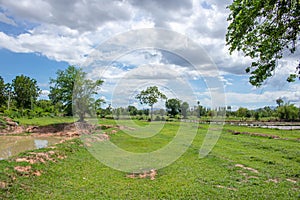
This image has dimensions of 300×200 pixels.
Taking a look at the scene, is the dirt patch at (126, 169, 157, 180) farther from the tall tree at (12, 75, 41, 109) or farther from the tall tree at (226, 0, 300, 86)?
the tall tree at (12, 75, 41, 109)

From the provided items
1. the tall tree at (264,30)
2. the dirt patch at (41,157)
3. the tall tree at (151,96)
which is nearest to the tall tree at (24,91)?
the tall tree at (151,96)

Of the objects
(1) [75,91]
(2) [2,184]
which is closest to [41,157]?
(2) [2,184]

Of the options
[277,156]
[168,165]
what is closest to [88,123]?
[168,165]

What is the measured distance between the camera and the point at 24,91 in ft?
A: 207

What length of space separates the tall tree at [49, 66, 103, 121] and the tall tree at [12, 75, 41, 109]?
34.9m

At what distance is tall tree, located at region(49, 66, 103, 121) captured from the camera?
31.3 metres

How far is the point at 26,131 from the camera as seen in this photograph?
28.6 meters

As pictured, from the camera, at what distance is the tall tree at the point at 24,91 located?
6222 centimetres

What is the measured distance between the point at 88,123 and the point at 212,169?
2354 cm

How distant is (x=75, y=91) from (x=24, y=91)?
131 feet

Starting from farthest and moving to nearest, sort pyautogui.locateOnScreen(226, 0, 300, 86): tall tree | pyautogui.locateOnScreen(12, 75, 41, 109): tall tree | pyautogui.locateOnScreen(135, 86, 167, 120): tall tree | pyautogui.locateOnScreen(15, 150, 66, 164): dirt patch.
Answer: pyautogui.locateOnScreen(12, 75, 41, 109): tall tree
pyautogui.locateOnScreen(135, 86, 167, 120): tall tree
pyautogui.locateOnScreen(15, 150, 66, 164): dirt patch
pyautogui.locateOnScreen(226, 0, 300, 86): tall tree

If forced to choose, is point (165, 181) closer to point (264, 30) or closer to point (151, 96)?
point (264, 30)

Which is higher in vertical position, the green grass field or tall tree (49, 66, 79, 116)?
tall tree (49, 66, 79, 116)

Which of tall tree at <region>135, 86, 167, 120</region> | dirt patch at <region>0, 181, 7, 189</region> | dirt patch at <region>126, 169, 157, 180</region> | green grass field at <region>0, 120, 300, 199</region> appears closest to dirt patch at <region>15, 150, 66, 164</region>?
green grass field at <region>0, 120, 300, 199</region>
